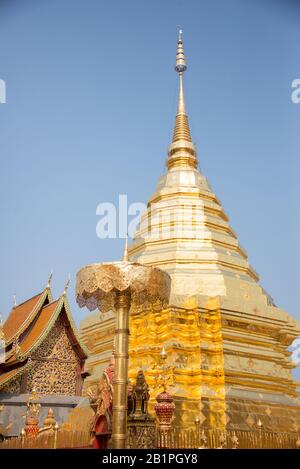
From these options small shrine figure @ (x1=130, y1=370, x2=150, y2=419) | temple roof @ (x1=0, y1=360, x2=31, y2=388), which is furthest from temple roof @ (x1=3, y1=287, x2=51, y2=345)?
small shrine figure @ (x1=130, y1=370, x2=150, y2=419)

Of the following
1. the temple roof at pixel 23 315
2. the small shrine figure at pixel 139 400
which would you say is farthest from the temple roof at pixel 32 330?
the small shrine figure at pixel 139 400

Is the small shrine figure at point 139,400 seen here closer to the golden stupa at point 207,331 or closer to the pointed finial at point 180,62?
the golden stupa at point 207,331

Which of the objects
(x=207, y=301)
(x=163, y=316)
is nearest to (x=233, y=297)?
(x=207, y=301)

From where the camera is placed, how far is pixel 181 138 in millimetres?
16562

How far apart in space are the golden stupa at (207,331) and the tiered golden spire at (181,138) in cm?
175

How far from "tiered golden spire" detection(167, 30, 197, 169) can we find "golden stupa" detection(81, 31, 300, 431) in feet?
5.73

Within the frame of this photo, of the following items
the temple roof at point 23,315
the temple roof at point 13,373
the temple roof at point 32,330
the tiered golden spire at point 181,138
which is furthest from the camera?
the tiered golden spire at point 181,138

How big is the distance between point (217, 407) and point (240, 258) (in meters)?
4.34

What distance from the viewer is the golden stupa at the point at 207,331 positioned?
10.9m

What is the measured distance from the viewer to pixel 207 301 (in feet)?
38.7

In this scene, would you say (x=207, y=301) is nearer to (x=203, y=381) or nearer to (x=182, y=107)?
(x=203, y=381)

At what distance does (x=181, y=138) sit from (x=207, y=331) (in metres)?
7.08

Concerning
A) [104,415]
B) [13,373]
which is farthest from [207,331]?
[13,373]
